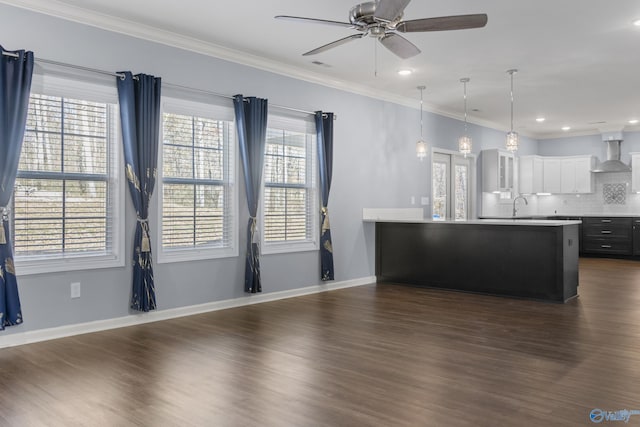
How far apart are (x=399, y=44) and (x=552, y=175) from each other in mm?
9069

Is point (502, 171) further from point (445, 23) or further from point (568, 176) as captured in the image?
point (445, 23)

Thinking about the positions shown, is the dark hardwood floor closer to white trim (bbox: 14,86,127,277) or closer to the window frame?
white trim (bbox: 14,86,127,277)

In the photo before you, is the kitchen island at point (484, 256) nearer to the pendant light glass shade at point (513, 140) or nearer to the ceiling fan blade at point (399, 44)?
the pendant light glass shade at point (513, 140)

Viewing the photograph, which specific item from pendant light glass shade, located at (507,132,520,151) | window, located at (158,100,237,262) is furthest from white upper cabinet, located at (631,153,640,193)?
window, located at (158,100,237,262)

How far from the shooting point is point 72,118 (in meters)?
4.46

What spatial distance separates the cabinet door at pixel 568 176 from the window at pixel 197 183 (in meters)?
8.70

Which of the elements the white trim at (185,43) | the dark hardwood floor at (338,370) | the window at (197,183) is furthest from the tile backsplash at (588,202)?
the window at (197,183)

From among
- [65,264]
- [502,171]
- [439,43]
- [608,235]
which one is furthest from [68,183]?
[608,235]

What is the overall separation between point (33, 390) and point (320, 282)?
4018 millimetres

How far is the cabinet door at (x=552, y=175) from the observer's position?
11617 mm

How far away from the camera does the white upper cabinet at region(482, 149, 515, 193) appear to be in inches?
388

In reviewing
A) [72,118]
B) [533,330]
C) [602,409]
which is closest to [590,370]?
[602,409]

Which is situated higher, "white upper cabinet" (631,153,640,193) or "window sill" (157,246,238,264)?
"white upper cabinet" (631,153,640,193)

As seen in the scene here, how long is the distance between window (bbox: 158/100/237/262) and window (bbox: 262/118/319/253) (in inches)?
21.9
